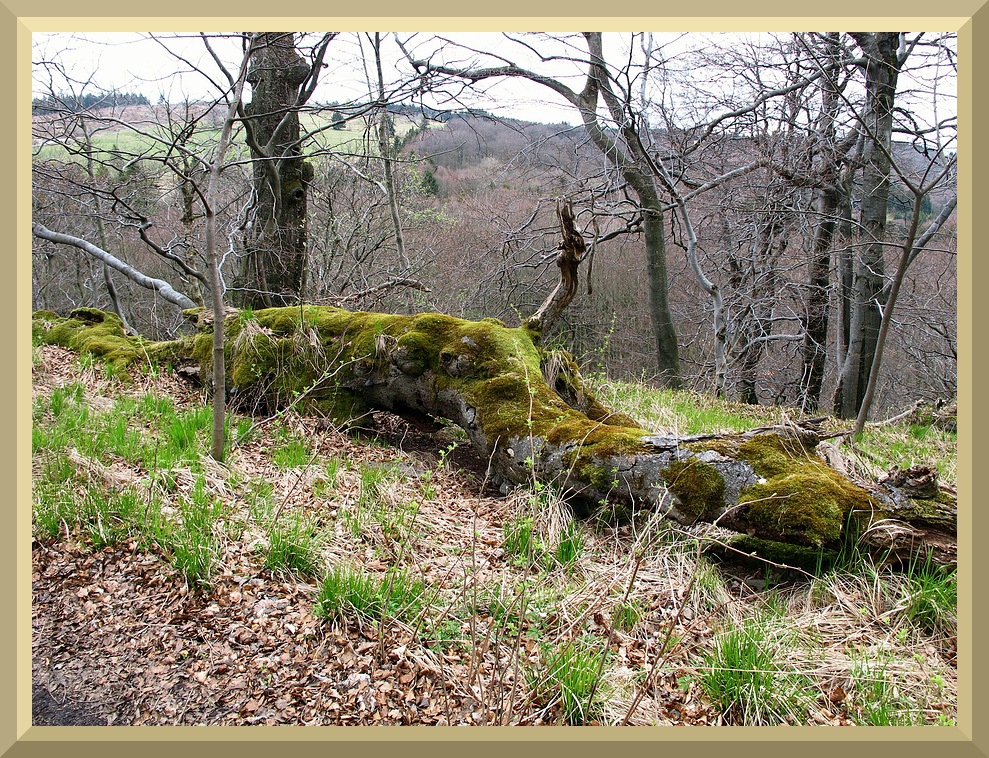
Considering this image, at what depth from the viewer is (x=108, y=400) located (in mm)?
4957

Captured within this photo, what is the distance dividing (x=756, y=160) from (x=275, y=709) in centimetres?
995

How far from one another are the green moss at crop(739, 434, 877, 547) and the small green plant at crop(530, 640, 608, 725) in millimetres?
1310

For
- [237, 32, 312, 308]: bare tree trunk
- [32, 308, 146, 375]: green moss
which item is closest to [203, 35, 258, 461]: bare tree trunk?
[32, 308, 146, 375]: green moss

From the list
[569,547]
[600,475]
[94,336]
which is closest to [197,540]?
[569,547]

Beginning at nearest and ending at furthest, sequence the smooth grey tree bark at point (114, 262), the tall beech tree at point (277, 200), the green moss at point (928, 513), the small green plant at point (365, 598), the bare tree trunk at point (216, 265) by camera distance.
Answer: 1. the small green plant at point (365, 598)
2. the green moss at point (928, 513)
3. the bare tree trunk at point (216, 265)
4. the smooth grey tree bark at point (114, 262)
5. the tall beech tree at point (277, 200)

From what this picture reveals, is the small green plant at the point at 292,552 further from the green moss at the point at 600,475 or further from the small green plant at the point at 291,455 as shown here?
the green moss at the point at 600,475

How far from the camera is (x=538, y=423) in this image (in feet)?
13.9

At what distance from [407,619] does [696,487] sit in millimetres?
1835

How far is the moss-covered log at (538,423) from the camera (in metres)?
3.22

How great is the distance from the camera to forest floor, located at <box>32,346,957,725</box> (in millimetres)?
2354

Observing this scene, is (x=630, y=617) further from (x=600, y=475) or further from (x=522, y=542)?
(x=600, y=475)

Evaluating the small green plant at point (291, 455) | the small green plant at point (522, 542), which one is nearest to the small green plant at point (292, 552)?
the small green plant at point (291, 455)

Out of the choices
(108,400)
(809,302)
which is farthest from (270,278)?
(809,302)

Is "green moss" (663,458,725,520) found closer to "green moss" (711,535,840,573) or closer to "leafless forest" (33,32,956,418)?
"green moss" (711,535,840,573)
